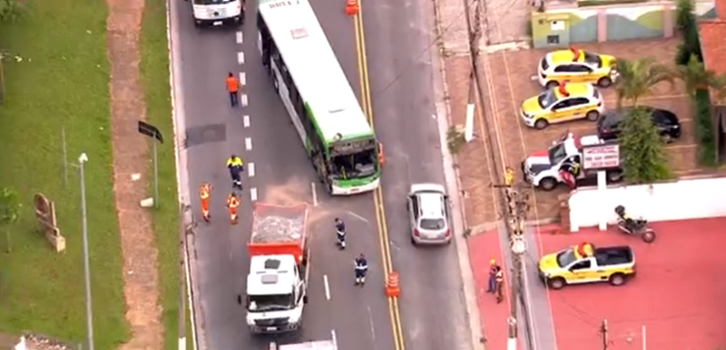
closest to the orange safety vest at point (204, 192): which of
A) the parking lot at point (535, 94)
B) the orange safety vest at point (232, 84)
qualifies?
the orange safety vest at point (232, 84)

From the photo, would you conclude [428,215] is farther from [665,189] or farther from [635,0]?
[635,0]

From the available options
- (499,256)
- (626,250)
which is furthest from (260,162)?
(626,250)

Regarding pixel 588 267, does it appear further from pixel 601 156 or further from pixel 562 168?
pixel 562 168

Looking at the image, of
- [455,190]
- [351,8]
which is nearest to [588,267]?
[455,190]

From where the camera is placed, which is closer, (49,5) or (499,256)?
(499,256)

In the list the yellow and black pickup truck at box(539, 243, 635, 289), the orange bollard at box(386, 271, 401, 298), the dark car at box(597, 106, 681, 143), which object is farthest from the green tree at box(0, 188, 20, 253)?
the dark car at box(597, 106, 681, 143)
